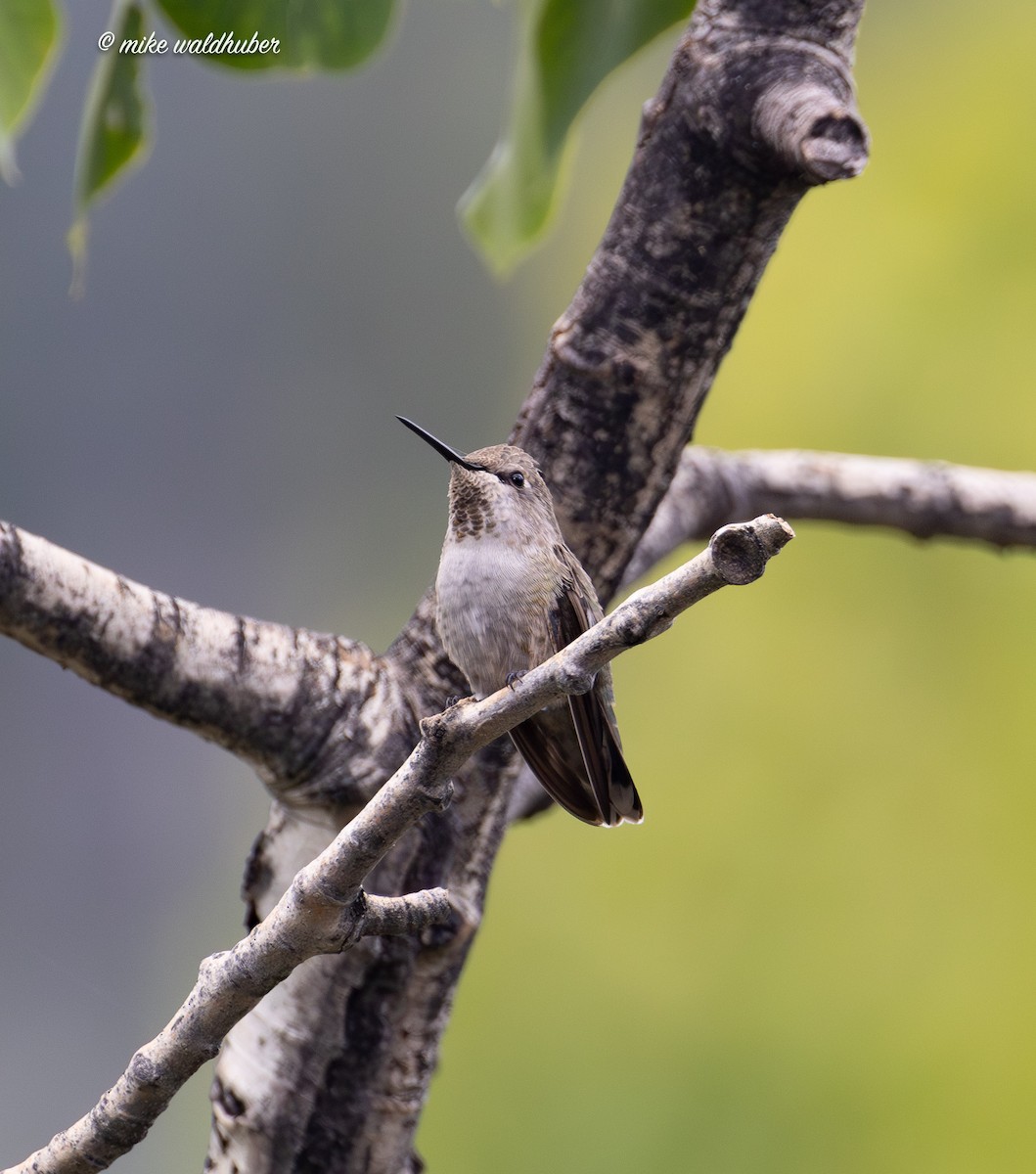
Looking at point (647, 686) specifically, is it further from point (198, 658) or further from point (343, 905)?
point (343, 905)

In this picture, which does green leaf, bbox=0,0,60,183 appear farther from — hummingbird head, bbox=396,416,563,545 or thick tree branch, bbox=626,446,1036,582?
thick tree branch, bbox=626,446,1036,582

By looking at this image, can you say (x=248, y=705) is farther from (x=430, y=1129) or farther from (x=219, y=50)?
(x=430, y=1129)

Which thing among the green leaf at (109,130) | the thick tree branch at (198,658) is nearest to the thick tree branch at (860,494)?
the thick tree branch at (198,658)

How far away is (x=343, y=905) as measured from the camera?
0.56m

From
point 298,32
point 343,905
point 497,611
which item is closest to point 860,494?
point 497,611

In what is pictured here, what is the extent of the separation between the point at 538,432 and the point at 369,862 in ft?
1.42

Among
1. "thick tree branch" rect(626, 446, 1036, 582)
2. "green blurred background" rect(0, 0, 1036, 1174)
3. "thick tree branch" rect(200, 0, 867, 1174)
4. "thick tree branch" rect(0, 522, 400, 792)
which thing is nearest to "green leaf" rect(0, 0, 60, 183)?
"thick tree branch" rect(0, 522, 400, 792)

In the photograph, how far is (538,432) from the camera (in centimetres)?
90

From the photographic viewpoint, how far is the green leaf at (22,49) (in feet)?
2.42

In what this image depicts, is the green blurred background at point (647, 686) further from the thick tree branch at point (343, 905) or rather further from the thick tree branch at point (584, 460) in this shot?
the thick tree branch at point (343, 905)

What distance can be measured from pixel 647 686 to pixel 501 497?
1.45 m

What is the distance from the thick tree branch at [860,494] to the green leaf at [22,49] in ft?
2.26

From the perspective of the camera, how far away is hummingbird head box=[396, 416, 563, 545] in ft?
2.73

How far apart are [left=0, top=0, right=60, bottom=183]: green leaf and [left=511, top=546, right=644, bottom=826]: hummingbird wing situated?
45cm
